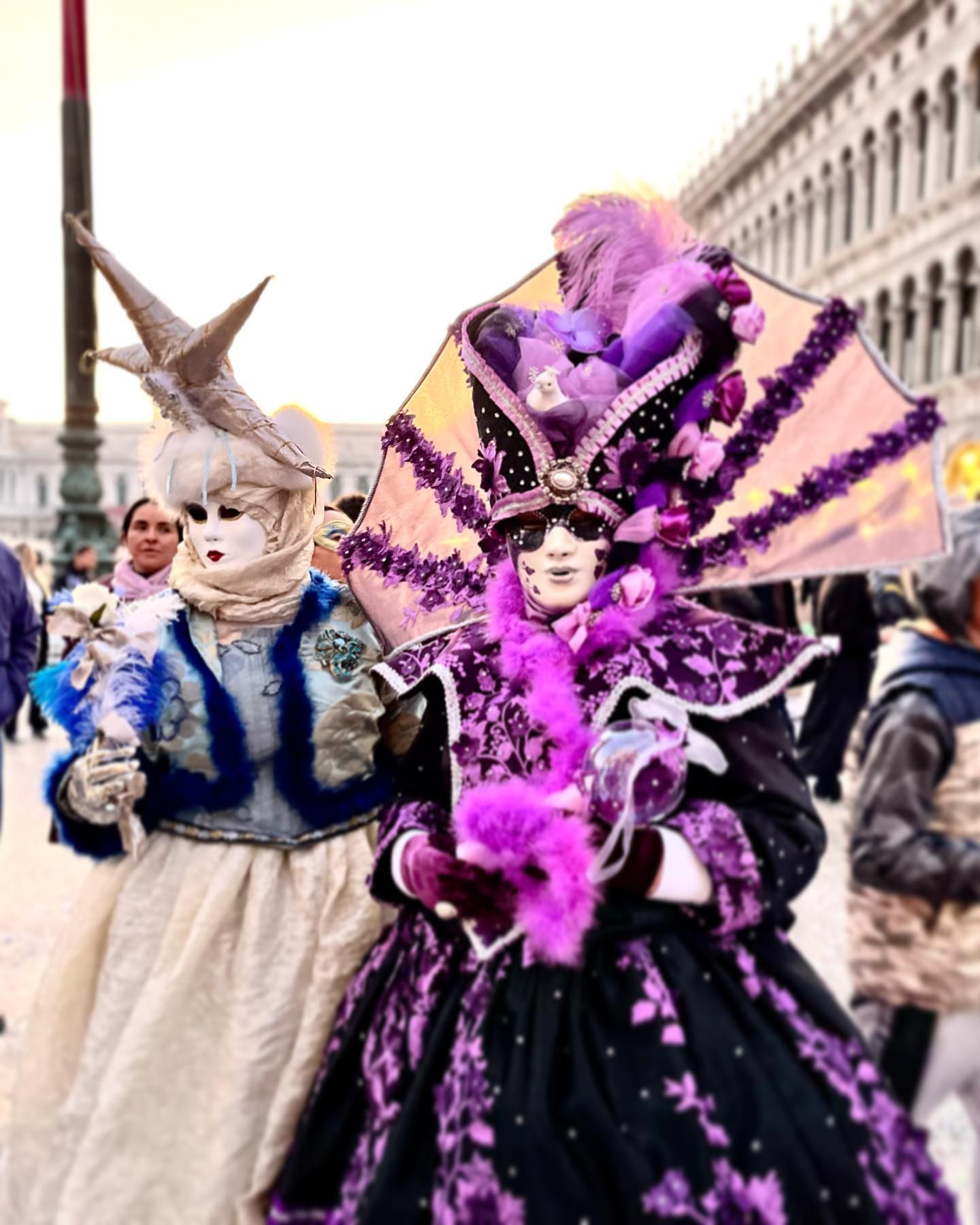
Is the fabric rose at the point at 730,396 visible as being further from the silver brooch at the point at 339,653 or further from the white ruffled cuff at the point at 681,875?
the silver brooch at the point at 339,653

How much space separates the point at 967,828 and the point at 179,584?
59.6 inches

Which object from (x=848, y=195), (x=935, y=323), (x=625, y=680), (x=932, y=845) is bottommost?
(x=932, y=845)

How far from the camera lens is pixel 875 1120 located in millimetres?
1132

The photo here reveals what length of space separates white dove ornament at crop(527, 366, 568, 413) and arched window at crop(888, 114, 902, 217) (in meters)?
18.1

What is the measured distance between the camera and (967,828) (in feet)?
5.66

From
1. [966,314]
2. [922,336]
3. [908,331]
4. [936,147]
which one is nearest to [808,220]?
[936,147]

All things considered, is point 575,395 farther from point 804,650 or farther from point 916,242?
point 916,242

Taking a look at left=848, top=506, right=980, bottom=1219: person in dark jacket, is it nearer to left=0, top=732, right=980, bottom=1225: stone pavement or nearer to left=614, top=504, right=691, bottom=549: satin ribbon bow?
left=0, top=732, right=980, bottom=1225: stone pavement

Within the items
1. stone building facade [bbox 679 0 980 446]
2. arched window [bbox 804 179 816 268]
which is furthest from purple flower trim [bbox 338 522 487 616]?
arched window [bbox 804 179 816 268]

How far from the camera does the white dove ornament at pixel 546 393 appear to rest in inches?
50.5

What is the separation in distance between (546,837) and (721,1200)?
1.42 feet

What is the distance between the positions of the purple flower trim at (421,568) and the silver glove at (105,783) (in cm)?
49

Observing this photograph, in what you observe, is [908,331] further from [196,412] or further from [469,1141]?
[469,1141]

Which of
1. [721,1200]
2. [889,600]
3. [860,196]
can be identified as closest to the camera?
[721,1200]
